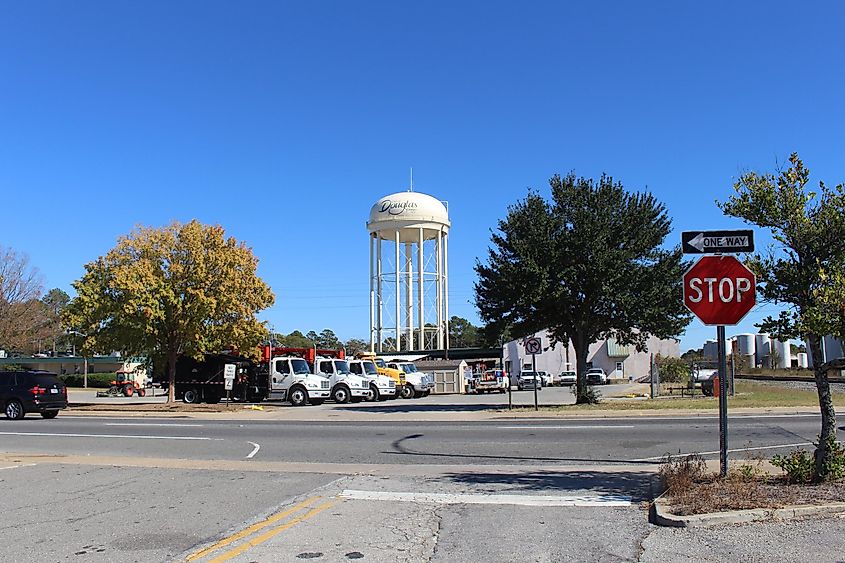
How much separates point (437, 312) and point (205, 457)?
4995 cm

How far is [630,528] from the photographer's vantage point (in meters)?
7.78

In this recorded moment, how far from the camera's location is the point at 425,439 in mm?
17531

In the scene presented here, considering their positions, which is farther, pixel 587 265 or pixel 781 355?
pixel 781 355

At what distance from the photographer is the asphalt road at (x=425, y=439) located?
14.2m

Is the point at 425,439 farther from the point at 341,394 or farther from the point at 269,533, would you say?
the point at 341,394

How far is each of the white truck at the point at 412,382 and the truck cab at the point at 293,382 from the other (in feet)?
30.4

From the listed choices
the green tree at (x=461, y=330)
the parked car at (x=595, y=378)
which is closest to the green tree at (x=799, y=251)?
the parked car at (x=595, y=378)

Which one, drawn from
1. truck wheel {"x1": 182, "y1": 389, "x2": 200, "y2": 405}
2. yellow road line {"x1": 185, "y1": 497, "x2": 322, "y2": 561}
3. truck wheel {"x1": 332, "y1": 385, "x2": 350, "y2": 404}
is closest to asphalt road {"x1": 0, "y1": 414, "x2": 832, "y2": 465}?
yellow road line {"x1": 185, "y1": 497, "x2": 322, "y2": 561}

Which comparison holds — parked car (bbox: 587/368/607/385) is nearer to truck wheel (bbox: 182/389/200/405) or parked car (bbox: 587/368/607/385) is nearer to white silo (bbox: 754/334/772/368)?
truck wheel (bbox: 182/389/200/405)

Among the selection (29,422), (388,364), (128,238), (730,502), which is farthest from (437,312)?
(730,502)

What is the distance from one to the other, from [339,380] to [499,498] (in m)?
26.3

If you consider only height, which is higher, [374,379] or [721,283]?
[721,283]

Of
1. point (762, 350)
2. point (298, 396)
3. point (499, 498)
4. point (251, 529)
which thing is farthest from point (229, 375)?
point (762, 350)

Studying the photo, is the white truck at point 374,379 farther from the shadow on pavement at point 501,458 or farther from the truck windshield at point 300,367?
the shadow on pavement at point 501,458
